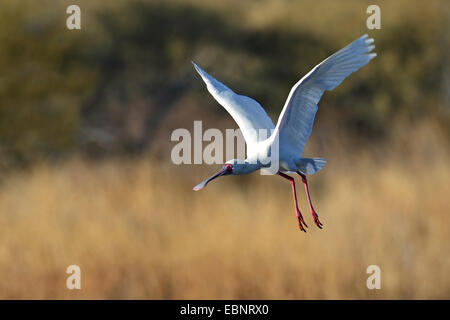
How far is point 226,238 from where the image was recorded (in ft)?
9.35

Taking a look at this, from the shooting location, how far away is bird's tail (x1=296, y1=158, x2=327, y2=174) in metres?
0.68

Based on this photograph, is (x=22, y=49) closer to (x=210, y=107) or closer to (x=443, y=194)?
(x=210, y=107)

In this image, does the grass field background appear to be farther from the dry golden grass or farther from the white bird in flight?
the white bird in flight

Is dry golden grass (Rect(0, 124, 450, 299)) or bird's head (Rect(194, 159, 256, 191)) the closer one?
bird's head (Rect(194, 159, 256, 191))

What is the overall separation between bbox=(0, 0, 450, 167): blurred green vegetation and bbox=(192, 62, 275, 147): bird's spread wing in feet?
10.3

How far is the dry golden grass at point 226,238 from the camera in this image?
9.06 feet

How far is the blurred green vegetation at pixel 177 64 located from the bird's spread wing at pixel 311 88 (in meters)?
3.38

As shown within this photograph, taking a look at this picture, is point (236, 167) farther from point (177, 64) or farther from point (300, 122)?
point (177, 64)

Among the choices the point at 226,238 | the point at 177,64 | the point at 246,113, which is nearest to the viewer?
the point at 246,113

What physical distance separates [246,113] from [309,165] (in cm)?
17

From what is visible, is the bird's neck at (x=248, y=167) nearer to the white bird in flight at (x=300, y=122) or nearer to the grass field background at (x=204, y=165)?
the white bird in flight at (x=300, y=122)

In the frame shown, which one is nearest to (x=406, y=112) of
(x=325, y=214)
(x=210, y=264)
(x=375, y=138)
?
(x=375, y=138)

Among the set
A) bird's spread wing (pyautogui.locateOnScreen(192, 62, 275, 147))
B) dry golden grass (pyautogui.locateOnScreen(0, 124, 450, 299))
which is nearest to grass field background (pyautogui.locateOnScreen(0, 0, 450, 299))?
dry golden grass (pyautogui.locateOnScreen(0, 124, 450, 299))

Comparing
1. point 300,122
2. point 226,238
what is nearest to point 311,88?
point 300,122
